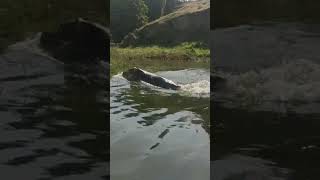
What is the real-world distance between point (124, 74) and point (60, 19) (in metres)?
9.67

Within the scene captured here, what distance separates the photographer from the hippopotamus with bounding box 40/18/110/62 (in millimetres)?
4027

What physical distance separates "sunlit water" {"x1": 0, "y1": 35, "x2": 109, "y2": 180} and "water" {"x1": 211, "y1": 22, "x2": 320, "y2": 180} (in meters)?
1.14

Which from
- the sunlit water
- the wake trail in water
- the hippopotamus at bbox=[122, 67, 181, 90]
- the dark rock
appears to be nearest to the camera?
the sunlit water

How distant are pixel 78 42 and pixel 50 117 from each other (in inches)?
30.0

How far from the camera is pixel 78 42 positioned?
4090mm

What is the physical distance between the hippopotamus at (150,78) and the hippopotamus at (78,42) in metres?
7.64

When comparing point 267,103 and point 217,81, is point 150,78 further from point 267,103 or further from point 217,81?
point 267,103

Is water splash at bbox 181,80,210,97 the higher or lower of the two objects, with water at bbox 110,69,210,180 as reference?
higher

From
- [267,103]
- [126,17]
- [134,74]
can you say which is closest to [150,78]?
[134,74]

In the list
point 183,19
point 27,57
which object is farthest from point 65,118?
point 183,19

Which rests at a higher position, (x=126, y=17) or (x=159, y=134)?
(x=126, y=17)

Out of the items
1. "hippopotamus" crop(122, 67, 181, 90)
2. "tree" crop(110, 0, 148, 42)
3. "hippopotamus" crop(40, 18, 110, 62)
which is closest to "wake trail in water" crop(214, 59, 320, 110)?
"hippopotamus" crop(40, 18, 110, 62)

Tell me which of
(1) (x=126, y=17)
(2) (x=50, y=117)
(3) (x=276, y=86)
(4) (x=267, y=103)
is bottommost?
(2) (x=50, y=117)

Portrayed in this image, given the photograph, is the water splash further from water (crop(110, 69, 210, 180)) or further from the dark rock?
the dark rock
